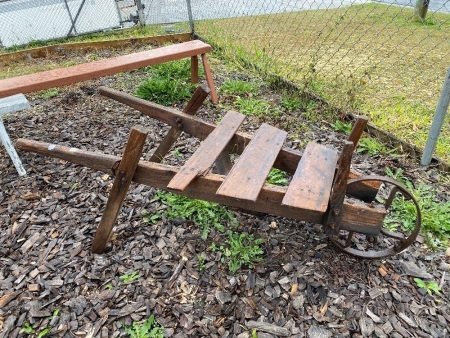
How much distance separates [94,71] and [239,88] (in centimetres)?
176

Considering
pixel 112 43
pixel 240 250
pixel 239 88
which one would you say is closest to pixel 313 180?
pixel 240 250

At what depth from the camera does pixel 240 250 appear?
205cm

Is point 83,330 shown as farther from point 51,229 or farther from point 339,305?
point 339,305

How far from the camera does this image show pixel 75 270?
2020mm

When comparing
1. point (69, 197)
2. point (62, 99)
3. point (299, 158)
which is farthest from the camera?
point (62, 99)

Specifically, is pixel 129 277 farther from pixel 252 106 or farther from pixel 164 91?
pixel 164 91

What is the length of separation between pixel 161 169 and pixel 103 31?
7603mm

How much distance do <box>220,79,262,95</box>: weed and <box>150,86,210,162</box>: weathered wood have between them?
1.83 meters

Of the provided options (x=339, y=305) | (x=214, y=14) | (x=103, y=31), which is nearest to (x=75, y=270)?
(x=339, y=305)

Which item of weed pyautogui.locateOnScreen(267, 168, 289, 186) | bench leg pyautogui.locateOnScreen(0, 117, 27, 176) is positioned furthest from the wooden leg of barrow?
bench leg pyautogui.locateOnScreen(0, 117, 27, 176)

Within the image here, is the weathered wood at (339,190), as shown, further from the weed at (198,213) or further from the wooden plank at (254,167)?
the weed at (198,213)

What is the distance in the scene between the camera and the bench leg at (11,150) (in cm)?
270

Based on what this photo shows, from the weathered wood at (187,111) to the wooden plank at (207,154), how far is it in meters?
0.24

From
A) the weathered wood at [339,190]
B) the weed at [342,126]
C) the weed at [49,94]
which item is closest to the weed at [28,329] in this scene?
the weathered wood at [339,190]
